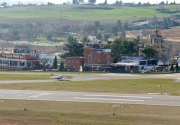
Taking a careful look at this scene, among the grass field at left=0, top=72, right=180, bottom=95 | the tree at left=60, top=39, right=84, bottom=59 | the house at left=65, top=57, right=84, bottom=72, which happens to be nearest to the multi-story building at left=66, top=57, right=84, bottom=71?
the house at left=65, top=57, right=84, bottom=72

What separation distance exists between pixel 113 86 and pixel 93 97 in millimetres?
10908

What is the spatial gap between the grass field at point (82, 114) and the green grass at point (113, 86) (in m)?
11.5

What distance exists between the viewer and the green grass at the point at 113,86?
6338 cm

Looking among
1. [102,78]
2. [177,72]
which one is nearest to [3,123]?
[102,78]

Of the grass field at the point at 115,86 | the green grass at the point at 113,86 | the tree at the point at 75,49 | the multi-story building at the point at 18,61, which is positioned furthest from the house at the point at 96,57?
the green grass at the point at 113,86

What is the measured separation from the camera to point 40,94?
6012cm

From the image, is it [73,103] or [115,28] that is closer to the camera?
[73,103]

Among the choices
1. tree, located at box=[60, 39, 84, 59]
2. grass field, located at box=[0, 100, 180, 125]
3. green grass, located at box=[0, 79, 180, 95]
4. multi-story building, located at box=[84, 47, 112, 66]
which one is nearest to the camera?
grass field, located at box=[0, 100, 180, 125]

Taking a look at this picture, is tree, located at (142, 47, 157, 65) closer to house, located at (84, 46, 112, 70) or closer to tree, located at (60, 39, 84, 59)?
house, located at (84, 46, 112, 70)

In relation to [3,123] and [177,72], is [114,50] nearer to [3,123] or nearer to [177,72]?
[177,72]

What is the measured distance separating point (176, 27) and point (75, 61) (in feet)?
305

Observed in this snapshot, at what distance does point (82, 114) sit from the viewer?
45188mm

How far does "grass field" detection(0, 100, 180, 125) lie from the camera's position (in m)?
41.8

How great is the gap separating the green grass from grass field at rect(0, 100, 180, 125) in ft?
37.8
